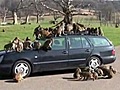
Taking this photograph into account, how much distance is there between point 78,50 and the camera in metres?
11.9

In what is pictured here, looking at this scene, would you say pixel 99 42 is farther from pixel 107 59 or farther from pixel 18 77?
pixel 18 77

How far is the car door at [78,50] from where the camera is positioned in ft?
38.7

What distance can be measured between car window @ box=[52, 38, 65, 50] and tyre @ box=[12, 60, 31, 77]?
106 cm

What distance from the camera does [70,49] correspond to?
11773mm

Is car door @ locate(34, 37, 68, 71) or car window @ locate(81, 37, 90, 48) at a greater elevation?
car window @ locate(81, 37, 90, 48)

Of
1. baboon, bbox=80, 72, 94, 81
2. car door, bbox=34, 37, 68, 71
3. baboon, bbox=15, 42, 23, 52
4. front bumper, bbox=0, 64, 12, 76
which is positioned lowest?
baboon, bbox=80, 72, 94, 81

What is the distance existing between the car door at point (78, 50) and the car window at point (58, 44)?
249 millimetres

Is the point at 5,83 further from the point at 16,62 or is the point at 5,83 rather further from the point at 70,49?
the point at 70,49

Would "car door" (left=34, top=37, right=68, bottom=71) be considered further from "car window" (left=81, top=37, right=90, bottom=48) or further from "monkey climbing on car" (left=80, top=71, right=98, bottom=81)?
"monkey climbing on car" (left=80, top=71, right=98, bottom=81)

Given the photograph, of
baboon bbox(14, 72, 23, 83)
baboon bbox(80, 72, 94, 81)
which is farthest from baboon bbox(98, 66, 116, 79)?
baboon bbox(14, 72, 23, 83)

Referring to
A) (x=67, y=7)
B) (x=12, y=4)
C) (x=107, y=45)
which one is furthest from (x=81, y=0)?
(x=12, y=4)

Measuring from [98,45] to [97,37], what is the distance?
29 centimetres

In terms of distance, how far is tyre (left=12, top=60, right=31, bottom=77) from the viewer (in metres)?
10.9

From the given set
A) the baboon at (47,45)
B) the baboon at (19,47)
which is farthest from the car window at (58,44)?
the baboon at (19,47)
